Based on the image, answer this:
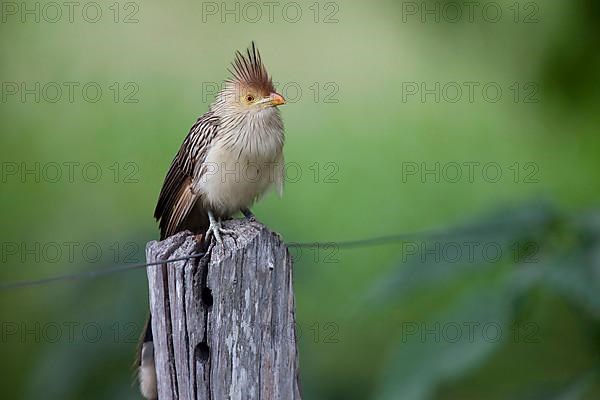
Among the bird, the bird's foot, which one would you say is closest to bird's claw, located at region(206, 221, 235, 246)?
the bird's foot

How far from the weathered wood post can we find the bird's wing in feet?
3.40

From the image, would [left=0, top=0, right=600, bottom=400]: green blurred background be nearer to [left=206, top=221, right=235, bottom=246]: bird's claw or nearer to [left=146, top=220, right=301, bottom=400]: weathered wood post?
[left=206, top=221, right=235, bottom=246]: bird's claw

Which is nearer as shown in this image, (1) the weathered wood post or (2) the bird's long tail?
(1) the weathered wood post

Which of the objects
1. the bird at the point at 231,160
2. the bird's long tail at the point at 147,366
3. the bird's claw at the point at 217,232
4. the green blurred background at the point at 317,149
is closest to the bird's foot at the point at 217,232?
the bird's claw at the point at 217,232

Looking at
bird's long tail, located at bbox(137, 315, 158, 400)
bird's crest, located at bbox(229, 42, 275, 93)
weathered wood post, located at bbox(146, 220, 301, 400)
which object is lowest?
bird's long tail, located at bbox(137, 315, 158, 400)

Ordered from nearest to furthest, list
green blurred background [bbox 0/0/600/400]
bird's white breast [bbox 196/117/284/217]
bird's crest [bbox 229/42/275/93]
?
bird's white breast [bbox 196/117/284/217]
bird's crest [bbox 229/42/275/93]
green blurred background [bbox 0/0/600/400]

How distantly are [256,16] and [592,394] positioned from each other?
13.9 ft

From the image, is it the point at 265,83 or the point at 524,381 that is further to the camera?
the point at 524,381

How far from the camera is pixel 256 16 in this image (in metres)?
7.27

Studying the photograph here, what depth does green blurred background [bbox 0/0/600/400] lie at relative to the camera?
4.44 meters

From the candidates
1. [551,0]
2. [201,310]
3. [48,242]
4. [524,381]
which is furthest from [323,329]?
[201,310]

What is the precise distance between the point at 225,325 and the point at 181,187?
133 centimetres

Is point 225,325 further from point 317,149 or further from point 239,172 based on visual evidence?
point 317,149

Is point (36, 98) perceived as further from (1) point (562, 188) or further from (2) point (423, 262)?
(2) point (423, 262)
